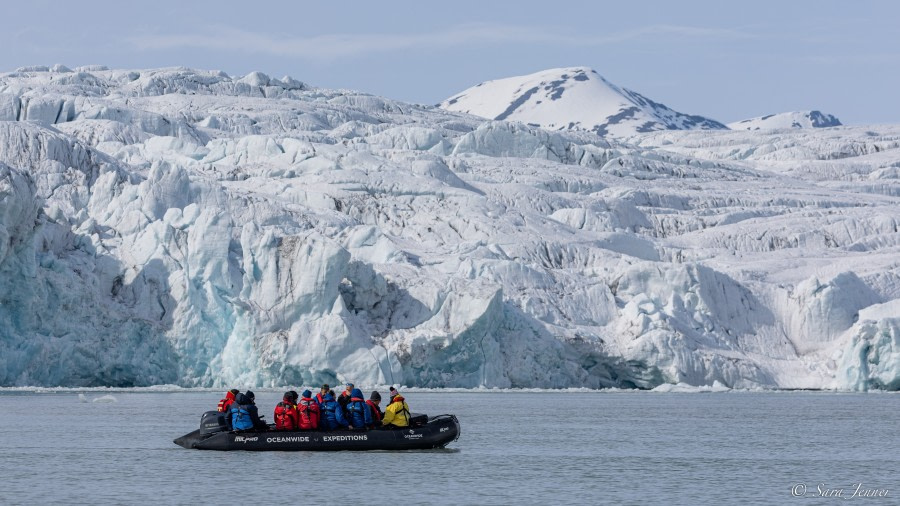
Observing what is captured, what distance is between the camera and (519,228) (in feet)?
265

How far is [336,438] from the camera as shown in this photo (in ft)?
112

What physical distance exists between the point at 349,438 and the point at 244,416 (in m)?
2.69

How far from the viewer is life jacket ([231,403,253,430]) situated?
3441 centimetres

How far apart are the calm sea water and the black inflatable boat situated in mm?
275

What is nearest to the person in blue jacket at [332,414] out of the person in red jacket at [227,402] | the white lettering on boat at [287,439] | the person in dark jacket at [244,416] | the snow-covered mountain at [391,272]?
the white lettering on boat at [287,439]

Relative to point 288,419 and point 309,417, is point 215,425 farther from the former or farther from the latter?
point 309,417

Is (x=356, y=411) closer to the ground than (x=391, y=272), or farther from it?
closer to the ground

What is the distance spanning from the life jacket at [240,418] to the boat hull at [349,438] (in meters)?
0.16

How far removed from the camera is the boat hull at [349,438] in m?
34.3

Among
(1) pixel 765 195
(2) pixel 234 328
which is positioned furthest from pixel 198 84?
(2) pixel 234 328

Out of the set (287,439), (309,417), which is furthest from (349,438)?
(287,439)

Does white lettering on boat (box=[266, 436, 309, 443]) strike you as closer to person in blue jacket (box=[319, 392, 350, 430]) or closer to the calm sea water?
the calm sea water

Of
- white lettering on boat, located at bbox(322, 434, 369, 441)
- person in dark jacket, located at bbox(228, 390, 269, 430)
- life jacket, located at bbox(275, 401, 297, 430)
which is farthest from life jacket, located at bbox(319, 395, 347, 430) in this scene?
person in dark jacket, located at bbox(228, 390, 269, 430)

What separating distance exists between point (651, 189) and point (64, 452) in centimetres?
7892
